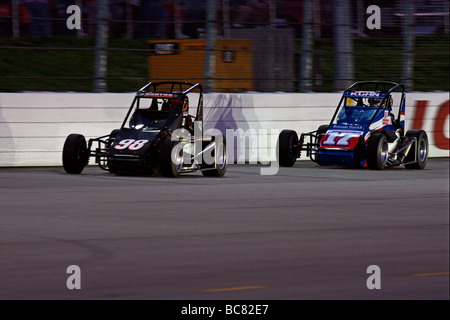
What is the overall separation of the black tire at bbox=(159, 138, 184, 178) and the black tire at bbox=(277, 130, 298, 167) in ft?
9.47

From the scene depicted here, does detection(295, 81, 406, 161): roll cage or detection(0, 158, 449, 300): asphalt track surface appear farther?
detection(295, 81, 406, 161): roll cage

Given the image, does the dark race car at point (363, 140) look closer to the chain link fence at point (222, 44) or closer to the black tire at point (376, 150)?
the black tire at point (376, 150)

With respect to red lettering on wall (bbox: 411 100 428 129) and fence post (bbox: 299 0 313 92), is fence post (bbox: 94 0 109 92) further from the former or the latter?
red lettering on wall (bbox: 411 100 428 129)

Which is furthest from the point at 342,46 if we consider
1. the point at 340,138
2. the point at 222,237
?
the point at 222,237

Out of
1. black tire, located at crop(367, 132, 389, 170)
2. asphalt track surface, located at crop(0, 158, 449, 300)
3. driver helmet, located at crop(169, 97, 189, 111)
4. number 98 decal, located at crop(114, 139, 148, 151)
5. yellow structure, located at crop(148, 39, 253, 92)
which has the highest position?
yellow structure, located at crop(148, 39, 253, 92)

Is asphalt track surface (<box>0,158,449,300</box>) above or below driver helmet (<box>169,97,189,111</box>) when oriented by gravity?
below

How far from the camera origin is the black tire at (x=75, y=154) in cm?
1559

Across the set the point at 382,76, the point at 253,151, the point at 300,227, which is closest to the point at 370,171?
the point at 253,151

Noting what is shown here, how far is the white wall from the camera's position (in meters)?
17.1
